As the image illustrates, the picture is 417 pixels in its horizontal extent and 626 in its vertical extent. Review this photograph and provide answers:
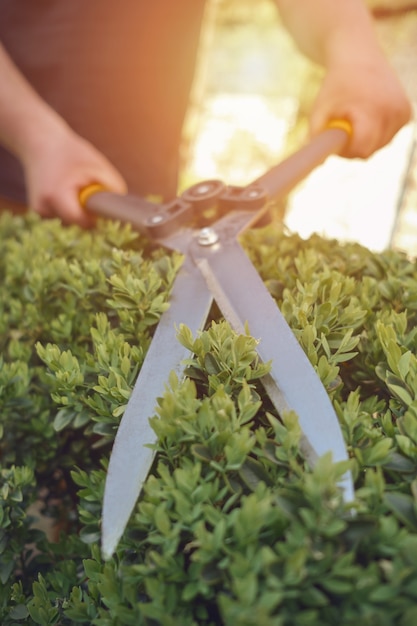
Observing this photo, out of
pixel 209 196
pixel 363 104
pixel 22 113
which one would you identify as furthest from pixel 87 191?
pixel 363 104

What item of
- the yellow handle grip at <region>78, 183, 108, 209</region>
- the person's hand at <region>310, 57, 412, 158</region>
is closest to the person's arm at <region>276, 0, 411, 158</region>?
the person's hand at <region>310, 57, 412, 158</region>

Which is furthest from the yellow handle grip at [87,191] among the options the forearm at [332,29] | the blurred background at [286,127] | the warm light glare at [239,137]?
the warm light glare at [239,137]

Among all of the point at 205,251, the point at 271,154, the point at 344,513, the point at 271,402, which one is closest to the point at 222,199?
the point at 205,251

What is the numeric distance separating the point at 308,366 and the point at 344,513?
33 centimetres

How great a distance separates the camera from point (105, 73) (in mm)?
2789

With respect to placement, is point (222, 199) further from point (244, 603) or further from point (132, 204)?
point (244, 603)

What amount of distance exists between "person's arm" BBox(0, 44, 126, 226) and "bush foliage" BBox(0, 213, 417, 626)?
1.46 feet

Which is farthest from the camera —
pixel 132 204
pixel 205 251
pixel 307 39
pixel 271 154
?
pixel 271 154

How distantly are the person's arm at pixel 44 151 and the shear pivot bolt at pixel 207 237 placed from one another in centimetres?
78

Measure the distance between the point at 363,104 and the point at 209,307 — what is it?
4.49ft

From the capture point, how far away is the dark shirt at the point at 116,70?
2.59 metres

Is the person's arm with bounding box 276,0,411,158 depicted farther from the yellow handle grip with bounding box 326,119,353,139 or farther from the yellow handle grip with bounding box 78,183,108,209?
the yellow handle grip with bounding box 78,183,108,209

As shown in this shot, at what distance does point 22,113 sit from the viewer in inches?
90.4

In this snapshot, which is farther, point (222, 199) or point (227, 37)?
point (227, 37)
